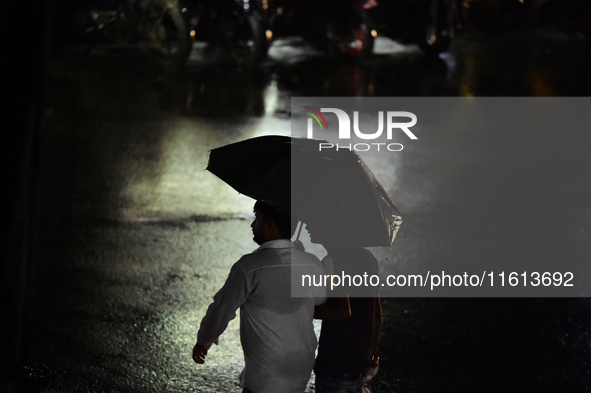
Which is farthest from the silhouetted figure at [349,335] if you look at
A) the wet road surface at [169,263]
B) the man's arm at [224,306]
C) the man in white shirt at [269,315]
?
the wet road surface at [169,263]

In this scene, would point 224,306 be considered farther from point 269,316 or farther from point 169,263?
point 169,263

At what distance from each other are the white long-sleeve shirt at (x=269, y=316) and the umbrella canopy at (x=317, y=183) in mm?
209

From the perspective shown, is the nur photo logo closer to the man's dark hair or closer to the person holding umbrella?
the person holding umbrella

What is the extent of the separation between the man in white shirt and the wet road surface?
3.03 ft

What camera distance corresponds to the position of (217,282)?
243 inches

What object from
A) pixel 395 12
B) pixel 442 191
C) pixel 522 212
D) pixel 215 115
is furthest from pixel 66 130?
pixel 395 12

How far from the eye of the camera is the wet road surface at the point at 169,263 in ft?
16.6

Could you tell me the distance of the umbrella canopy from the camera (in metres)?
3.55

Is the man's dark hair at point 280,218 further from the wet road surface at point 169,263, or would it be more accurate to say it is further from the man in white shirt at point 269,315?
the wet road surface at point 169,263

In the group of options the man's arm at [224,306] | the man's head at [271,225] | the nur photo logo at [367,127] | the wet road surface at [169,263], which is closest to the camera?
the man's arm at [224,306]

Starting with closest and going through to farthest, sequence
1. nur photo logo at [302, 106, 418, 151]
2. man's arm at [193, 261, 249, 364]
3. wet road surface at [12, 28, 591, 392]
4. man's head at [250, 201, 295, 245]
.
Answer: man's arm at [193, 261, 249, 364] → man's head at [250, 201, 295, 245] → wet road surface at [12, 28, 591, 392] → nur photo logo at [302, 106, 418, 151]

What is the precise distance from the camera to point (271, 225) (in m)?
3.49

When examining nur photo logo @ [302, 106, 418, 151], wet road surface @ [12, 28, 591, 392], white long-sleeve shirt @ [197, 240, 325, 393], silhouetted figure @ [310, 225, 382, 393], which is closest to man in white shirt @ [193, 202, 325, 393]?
white long-sleeve shirt @ [197, 240, 325, 393]

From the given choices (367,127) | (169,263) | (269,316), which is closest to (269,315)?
(269,316)
